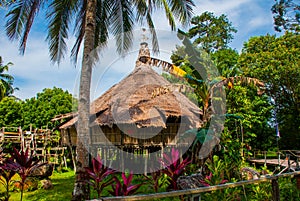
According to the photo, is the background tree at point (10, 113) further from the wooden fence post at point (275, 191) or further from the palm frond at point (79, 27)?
the wooden fence post at point (275, 191)

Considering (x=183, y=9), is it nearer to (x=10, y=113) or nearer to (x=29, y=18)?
(x=29, y=18)

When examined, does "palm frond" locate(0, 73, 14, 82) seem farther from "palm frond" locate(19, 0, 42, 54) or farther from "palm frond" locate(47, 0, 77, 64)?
"palm frond" locate(19, 0, 42, 54)

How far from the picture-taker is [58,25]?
26.5ft

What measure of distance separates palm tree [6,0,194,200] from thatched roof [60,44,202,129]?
1.96 metres

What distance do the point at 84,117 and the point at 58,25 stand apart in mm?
3625

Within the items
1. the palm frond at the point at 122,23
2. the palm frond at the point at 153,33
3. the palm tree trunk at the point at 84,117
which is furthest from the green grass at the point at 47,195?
the palm frond at the point at 153,33

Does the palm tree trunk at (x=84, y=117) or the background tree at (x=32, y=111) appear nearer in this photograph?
the palm tree trunk at (x=84, y=117)

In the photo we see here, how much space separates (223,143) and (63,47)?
6.08 metres

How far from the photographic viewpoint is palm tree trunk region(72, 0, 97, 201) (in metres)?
5.46

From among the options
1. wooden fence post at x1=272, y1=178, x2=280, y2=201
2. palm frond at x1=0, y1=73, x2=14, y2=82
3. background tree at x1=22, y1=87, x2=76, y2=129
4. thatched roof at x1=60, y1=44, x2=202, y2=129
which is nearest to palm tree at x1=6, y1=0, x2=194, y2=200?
thatched roof at x1=60, y1=44, x2=202, y2=129

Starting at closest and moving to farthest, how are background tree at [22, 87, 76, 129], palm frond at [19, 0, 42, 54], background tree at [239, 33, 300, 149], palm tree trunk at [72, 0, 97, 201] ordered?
1. palm tree trunk at [72, 0, 97, 201]
2. palm frond at [19, 0, 42, 54]
3. background tree at [239, 33, 300, 149]
4. background tree at [22, 87, 76, 129]

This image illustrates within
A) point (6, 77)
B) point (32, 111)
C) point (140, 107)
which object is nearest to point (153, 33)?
point (140, 107)

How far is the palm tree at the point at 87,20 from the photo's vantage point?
6420 mm

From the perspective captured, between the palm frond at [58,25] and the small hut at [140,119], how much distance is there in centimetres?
319
